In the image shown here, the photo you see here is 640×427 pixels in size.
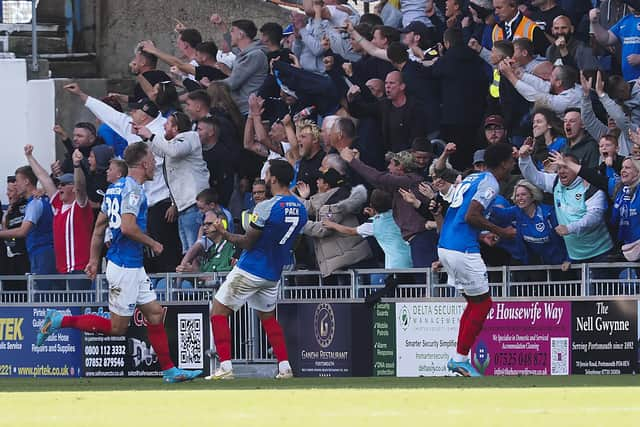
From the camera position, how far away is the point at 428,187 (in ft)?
54.1

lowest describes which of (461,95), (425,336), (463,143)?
(425,336)

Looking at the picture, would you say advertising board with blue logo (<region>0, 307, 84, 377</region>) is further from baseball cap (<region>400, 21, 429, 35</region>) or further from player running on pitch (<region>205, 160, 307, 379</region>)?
baseball cap (<region>400, 21, 429, 35</region>)

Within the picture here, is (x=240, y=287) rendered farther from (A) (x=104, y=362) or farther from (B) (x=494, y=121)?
(A) (x=104, y=362)

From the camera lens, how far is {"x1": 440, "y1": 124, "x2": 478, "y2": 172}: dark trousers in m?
17.9

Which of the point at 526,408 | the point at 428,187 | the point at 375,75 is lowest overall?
the point at 526,408

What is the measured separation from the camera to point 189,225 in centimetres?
1884

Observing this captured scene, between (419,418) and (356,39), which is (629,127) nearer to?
(356,39)

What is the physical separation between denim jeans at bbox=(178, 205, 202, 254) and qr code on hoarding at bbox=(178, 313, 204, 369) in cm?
83

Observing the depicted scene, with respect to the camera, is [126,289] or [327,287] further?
[327,287]

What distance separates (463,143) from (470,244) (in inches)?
131

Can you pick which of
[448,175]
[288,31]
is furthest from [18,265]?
[448,175]

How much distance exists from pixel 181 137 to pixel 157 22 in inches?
276

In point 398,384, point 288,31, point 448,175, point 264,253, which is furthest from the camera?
point 288,31

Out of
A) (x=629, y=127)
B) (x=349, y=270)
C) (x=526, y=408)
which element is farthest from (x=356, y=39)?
(x=526, y=408)
